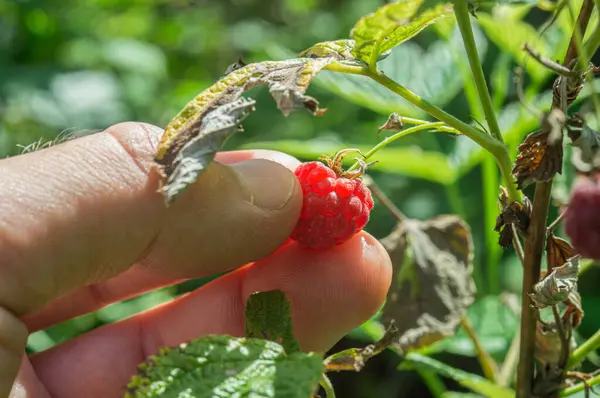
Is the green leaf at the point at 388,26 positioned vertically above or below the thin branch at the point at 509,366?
above

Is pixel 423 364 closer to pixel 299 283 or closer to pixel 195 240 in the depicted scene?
pixel 299 283

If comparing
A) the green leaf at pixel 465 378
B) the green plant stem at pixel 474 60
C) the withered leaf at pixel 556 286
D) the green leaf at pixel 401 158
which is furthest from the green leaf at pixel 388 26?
the green leaf at pixel 401 158

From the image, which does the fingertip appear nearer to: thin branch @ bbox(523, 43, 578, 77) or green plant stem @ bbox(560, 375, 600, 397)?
green plant stem @ bbox(560, 375, 600, 397)

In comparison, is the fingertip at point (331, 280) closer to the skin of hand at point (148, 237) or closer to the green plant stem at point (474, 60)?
the skin of hand at point (148, 237)

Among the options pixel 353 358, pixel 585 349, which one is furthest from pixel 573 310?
pixel 353 358

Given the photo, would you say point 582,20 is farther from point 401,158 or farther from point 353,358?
point 401,158

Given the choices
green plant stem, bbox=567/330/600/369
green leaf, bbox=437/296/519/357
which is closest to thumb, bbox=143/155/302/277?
green plant stem, bbox=567/330/600/369

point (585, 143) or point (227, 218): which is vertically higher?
point (585, 143)

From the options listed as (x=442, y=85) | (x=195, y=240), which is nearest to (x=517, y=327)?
(x=442, y=85)
